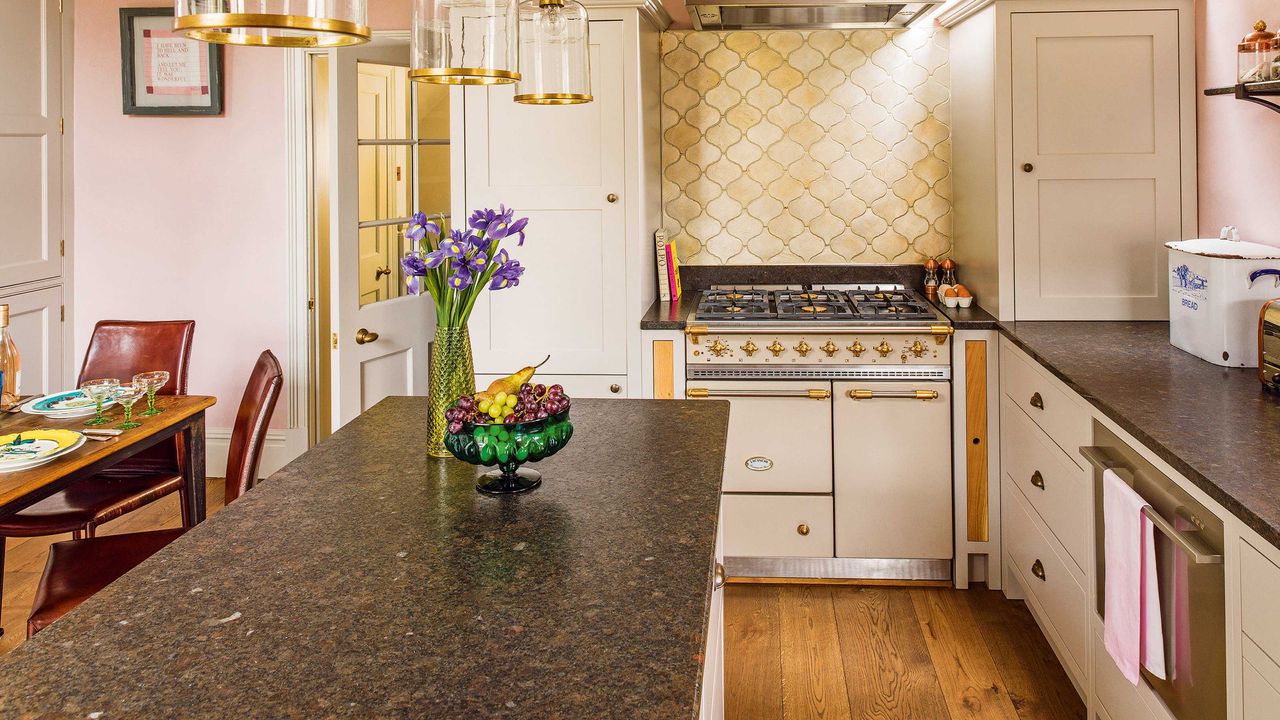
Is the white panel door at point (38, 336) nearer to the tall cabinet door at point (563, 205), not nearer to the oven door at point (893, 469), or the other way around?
the tall cabinet door at point (563, 205)

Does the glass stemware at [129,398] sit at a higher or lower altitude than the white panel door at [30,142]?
lower

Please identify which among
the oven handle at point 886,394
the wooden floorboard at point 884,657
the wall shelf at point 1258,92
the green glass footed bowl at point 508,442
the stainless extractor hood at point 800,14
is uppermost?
the stainless extractor hood at point 800,14

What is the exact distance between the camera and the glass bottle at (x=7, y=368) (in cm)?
280

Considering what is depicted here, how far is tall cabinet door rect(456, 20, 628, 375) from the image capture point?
11.2ft

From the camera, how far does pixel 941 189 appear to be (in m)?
3.98

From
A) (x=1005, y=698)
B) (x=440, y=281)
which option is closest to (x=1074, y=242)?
(x=1005, y=698)

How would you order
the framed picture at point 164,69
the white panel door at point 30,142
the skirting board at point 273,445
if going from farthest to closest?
the skirting board at point 273,445
the framed picture at point 164,69
the white panel door at point 30,142

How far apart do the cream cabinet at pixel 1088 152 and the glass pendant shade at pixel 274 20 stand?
106 inches

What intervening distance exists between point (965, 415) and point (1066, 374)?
920mm

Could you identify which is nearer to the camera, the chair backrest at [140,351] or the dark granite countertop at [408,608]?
the dark granite countertop at [408,608]

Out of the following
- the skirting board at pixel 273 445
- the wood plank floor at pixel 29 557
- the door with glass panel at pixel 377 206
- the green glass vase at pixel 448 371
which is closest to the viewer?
the green glass vase at pixel 448 371

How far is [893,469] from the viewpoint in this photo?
11.1ft

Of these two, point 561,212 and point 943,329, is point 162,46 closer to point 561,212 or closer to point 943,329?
point 561,212

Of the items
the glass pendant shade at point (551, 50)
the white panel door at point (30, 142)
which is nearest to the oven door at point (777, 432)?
the glass pendant shade at point (551, 50)
